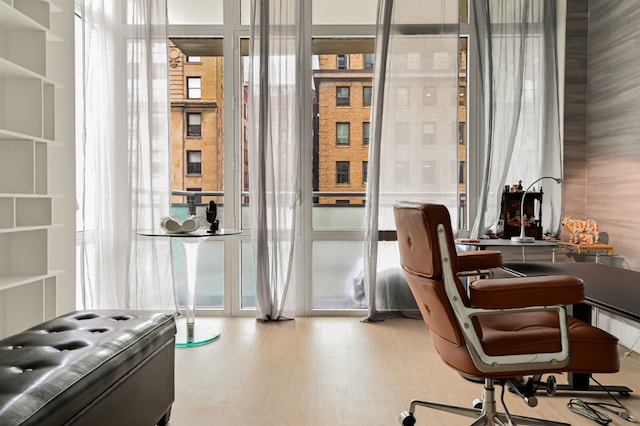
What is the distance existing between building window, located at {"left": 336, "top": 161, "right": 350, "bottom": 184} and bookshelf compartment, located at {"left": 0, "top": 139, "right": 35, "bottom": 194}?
246 cm

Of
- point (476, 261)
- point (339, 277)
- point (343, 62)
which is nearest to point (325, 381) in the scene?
point (476, 261)

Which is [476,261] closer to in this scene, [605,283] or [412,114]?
[605,283]

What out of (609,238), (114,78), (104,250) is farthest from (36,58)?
(609,238)

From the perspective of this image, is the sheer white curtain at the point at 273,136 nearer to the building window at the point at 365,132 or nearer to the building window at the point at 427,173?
the building window at the point at 365,132

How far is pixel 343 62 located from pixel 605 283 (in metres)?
3.05

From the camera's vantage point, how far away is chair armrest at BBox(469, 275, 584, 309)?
174 cm

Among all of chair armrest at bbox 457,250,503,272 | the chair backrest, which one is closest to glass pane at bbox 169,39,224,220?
chair armrest at bbox 457,250,503,272

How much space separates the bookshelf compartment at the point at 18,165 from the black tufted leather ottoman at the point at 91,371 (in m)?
0.90

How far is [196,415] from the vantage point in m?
2.48

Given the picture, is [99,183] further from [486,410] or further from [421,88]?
[486,410]

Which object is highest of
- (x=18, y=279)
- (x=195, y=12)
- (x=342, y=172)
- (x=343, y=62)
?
(x=195, y=12)

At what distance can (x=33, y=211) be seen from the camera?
114 inches

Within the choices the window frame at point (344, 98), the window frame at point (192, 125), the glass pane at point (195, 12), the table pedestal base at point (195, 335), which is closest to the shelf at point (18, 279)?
the table pedestal base at point (195, 335)

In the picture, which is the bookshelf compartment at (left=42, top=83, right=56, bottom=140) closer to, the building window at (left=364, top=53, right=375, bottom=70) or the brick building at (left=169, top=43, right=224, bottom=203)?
the brick building at (left=169, top=43, right=224, bottom=203)
